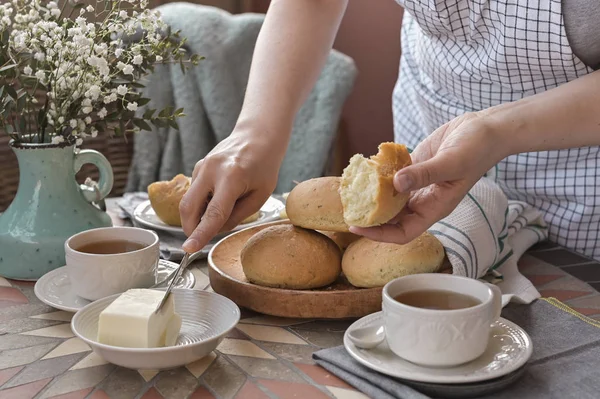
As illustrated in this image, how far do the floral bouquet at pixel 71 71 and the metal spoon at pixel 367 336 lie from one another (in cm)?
50

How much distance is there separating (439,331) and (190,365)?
30 centimetres

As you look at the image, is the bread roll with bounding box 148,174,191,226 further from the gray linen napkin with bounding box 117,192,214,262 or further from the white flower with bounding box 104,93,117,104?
the white flower with bounding box 104,93,117,104

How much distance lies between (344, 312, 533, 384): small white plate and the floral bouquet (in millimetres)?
542

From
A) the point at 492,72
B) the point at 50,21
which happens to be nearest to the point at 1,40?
the point at 50,21

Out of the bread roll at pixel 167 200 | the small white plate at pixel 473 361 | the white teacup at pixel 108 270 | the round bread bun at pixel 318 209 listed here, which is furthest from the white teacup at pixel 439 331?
the bread roll at pixel 167 200

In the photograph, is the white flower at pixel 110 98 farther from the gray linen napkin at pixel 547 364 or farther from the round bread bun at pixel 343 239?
the gray linen napkin at pixel 547 364

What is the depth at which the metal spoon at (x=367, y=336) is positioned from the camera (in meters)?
0.86

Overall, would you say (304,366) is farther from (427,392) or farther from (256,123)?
(256,123)

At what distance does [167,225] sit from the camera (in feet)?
4.59

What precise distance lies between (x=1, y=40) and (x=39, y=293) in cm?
39

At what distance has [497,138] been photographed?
1006 millimetres

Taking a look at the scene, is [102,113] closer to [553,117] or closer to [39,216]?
[39,216]

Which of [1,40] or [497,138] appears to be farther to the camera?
[1,40]

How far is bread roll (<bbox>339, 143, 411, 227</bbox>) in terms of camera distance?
0.92 metres
